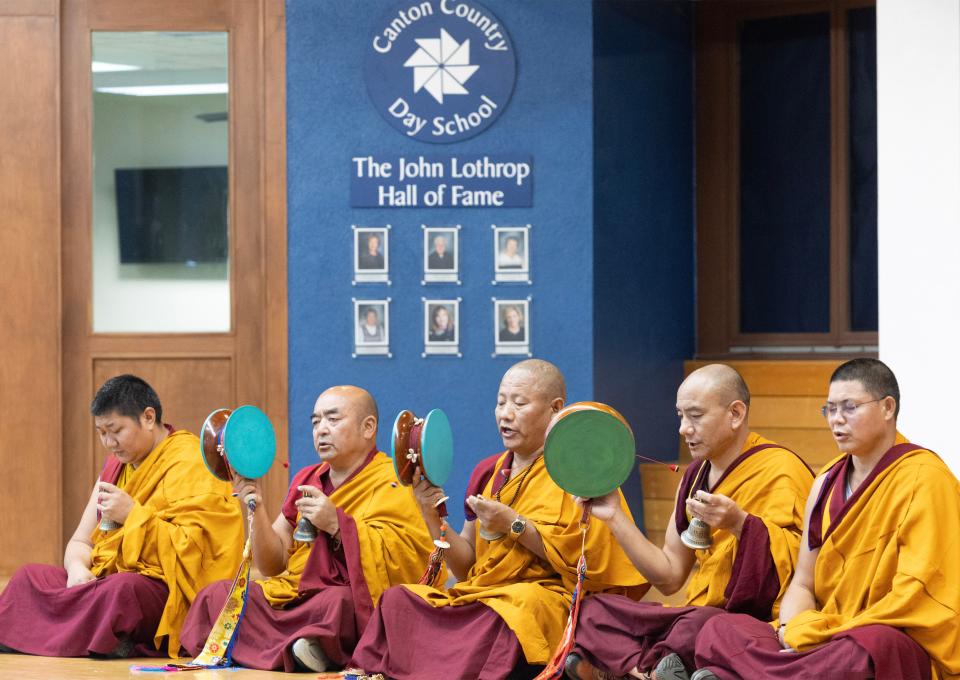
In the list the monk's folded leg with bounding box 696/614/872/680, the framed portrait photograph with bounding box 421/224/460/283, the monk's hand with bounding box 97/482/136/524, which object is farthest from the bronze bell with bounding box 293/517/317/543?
the framed portrait photograph with bounding box 421/224/460/283

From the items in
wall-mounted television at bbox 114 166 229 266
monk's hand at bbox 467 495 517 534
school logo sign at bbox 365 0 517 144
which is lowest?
monk's hand at bbox 467 495 517 534

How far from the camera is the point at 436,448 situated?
492 centimetres

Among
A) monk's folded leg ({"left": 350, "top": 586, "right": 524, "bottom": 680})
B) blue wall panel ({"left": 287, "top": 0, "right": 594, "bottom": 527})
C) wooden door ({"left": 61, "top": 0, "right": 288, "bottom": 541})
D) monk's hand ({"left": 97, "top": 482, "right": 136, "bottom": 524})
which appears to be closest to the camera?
monk's folded leg ({"left": 350, "top": 586, "right": 524, "bottom": 680})

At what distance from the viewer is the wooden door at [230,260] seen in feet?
24.1

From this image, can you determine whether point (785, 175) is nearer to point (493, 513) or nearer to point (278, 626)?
point (493, 513)

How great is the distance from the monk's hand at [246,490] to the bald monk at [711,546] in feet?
4.18

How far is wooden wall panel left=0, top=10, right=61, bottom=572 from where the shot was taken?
7508 mm

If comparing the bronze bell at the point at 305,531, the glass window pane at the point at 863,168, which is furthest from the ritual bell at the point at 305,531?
the glass window pane at the point at 863,168

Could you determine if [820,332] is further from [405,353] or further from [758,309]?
[405,353]

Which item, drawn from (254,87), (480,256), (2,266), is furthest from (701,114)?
(2,266)

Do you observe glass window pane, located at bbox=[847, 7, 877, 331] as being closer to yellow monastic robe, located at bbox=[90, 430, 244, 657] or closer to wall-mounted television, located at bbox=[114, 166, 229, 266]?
wall-mounted television, located at bbox=[114, 166, 229, 266]

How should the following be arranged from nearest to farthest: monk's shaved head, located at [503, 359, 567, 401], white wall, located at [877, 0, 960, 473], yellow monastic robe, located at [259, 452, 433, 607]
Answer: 1. monk's shaved head, located at [503, 359, 567, 401]
2. yellow monastic robe, located at [259, 452, 433, 607]
3. white wall, located at [877, 0, 960, 473]

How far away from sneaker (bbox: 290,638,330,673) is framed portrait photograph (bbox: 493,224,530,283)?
2.53 meters

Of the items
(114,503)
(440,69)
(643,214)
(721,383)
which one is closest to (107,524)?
(114,503)
